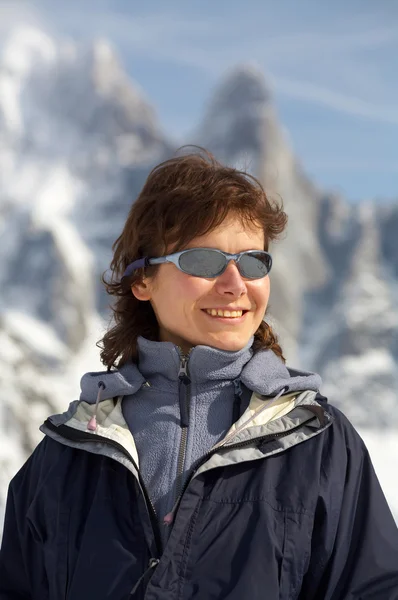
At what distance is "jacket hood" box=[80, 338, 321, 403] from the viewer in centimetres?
331

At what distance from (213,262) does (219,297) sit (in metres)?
0.17

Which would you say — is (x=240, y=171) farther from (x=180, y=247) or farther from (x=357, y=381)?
(x=357, y=381)

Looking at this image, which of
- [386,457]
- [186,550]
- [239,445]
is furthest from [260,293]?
[386,457]

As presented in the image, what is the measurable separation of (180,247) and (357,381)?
197m

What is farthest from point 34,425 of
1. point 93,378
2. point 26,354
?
point 93,378

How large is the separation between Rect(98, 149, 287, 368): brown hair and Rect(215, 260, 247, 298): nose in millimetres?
211

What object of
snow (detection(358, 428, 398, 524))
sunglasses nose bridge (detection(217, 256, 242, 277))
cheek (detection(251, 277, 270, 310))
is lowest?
cheek (detection(251, 277, 270, 310))

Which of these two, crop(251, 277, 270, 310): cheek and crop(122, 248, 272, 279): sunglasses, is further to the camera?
crop(251, 277, 270, 310): cheek

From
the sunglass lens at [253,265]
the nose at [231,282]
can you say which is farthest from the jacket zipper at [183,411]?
the sunglass lens at [253,265]

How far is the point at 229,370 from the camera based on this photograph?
3.39 metres

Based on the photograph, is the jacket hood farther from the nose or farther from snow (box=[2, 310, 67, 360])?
snow (box=[2, 310, 67, 360])

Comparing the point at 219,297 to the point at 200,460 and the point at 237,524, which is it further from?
the point at 237,524

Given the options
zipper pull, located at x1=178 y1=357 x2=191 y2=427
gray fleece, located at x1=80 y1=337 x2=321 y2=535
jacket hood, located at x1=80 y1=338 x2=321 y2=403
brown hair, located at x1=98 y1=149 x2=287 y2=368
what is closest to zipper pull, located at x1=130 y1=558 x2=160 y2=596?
gray fleece, located at x1=80 y1=337 x2=321 y2=535

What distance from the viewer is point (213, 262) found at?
10.9 ft
